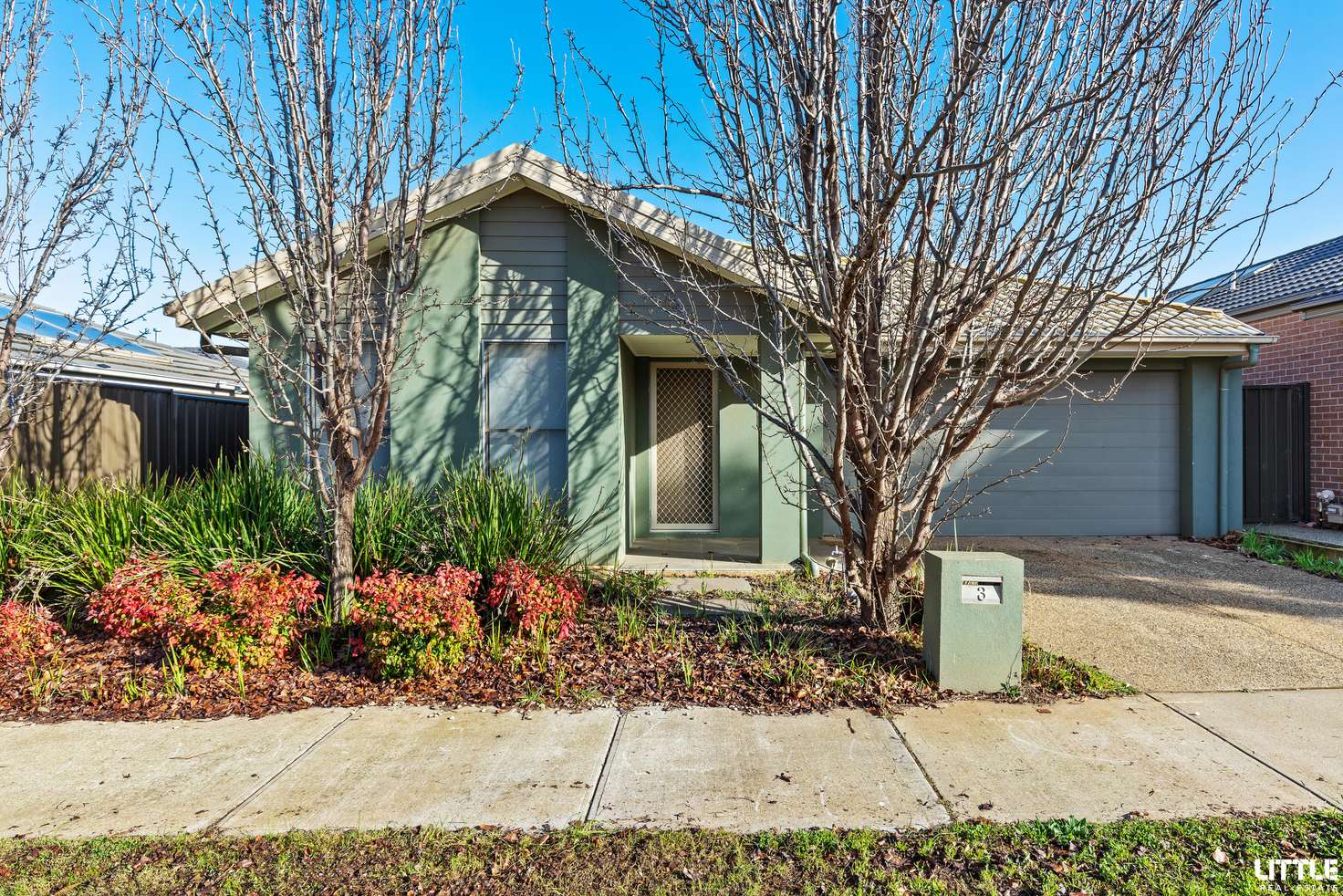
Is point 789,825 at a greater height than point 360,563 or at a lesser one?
lesser

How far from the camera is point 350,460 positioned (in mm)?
5246

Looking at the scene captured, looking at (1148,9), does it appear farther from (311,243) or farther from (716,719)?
(311,243)

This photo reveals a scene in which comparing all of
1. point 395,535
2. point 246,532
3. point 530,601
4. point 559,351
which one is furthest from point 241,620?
point 559,351

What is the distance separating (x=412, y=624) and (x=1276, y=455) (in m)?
12.9

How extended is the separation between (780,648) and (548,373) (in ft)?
13.7

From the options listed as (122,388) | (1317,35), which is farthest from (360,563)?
(1317,35)

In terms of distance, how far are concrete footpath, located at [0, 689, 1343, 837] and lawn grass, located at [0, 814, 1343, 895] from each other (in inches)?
5.2

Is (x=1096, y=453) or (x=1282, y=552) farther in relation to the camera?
(x=1096, y=453)

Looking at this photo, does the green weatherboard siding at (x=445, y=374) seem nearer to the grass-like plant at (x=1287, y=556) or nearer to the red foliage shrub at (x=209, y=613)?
the red foliage shrub at (x=209, y=613)

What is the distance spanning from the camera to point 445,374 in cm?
769

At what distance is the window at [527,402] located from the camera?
785 cm

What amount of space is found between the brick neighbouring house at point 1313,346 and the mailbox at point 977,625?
798cm

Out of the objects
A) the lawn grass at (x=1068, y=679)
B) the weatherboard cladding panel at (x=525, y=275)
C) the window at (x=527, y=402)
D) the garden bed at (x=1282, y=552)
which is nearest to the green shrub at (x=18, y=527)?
the window at (x=527, y=402)

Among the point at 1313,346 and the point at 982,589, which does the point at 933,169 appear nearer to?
the point at 982,589
